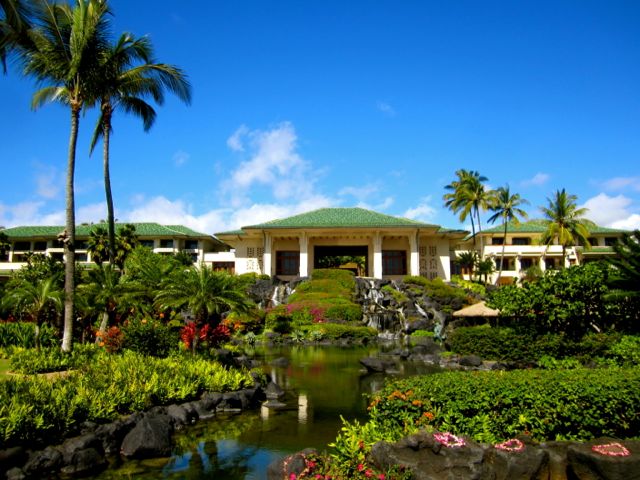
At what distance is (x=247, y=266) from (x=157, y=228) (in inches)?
504

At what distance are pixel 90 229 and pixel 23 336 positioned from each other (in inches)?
1453

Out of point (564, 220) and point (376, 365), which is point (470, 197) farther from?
point (376, 365)

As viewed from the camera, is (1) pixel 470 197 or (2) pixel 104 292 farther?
(1) pixel 470 197

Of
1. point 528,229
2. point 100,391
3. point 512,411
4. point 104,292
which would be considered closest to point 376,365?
point 100,391

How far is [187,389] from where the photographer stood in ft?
37.4

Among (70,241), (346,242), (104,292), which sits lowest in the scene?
(104,292)

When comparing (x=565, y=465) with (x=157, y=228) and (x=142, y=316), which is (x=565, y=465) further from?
(x=157, y=228)

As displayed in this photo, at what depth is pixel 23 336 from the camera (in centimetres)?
1745

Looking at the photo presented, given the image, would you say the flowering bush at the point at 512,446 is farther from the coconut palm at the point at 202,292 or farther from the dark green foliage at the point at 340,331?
the dark green foliage at the point at 340,331

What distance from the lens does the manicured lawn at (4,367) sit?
12.4 metres

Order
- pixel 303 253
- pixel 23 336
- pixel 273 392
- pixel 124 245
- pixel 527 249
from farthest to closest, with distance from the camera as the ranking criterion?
pixel 527 249 < pixel 303 253 < pixel 124 245 < pixel 23 336 < pixel 273 392

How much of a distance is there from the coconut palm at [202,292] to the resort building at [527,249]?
38613 millimetres

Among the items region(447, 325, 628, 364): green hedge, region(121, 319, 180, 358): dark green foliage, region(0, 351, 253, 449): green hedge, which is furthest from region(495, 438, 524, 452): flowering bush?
region(121, 319, 180, 358): dark green foliage

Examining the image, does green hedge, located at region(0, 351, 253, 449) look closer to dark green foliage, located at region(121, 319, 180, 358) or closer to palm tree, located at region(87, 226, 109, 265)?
dark green foliage, located at region(121, 319, 180, 358)
